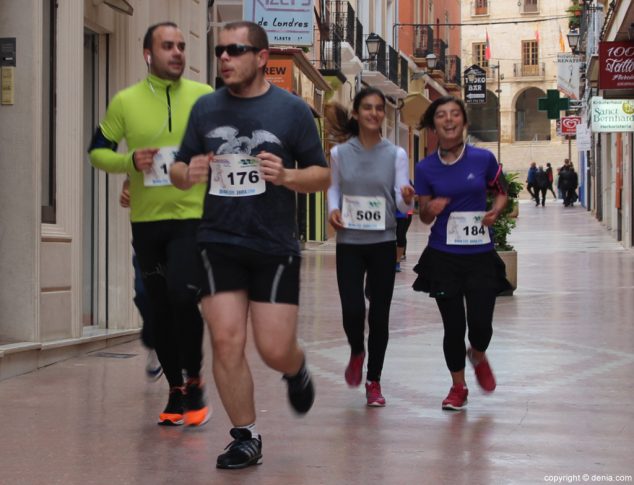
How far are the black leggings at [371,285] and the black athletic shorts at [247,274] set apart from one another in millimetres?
1913

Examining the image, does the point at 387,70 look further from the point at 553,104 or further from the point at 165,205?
the point at 165,205

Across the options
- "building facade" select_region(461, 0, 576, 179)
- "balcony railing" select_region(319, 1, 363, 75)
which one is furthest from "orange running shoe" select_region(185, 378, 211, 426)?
"building facade" select_region(461, 0, 576, 179)

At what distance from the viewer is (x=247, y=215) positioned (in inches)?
236

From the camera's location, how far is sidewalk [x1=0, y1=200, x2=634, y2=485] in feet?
19.7

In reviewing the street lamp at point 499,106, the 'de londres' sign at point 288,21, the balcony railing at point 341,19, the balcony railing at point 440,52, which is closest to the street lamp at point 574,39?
the balcony railing at point 440,52

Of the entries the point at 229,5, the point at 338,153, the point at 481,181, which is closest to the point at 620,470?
the point at 481,181

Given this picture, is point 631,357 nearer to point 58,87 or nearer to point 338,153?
point 338,153

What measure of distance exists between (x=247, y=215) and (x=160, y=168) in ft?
3.48

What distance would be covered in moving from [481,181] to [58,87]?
3507mm

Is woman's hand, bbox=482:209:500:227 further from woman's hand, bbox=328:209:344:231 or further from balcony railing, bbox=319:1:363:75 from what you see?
balcony railing, bbox=319:1:363:75

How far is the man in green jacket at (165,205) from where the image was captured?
6871 millimetres

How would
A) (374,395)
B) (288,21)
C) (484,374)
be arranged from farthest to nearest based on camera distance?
(288,21) → (484,374) → (374,395)

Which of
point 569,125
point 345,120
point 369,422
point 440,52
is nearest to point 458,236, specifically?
point 345,120

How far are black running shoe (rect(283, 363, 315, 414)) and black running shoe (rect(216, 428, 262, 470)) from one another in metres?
0.33
